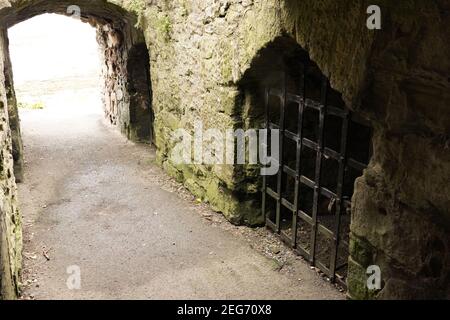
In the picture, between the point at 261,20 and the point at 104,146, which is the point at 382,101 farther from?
the point at 104,146

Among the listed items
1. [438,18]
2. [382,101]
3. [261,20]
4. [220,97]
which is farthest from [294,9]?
[220,97]

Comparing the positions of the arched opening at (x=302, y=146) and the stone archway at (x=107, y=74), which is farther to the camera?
the stone archway at (x=107, y=74)

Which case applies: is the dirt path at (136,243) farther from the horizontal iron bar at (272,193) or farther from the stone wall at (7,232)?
the horizontal iron bar at (272,193)

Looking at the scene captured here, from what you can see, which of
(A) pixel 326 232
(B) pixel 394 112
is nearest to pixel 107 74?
(A) pixel 326 232

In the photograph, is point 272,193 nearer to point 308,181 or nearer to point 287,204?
point 287,204

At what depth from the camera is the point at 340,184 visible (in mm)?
3178

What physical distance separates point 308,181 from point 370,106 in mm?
1310

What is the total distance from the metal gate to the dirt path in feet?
0.64

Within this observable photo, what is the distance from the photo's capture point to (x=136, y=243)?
13.4 ft

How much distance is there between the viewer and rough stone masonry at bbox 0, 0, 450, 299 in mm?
2055

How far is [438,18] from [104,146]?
5933 millimetres

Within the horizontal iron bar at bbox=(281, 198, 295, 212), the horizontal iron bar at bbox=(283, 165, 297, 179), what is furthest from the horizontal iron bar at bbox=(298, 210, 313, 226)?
the horizontal iron bar at bbox=(283, 165, 297, 179)

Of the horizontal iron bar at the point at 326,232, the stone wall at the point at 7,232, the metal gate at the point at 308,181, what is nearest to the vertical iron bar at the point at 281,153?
the metal gate at the point at 308,181

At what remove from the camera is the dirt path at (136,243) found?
3.37 m
